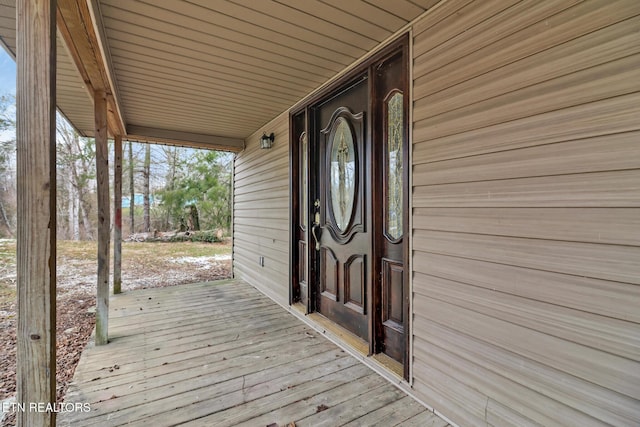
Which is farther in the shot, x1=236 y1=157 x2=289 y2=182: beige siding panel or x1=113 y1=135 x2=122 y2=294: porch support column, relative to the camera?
x1=113 y1=135 x2=122 y2=294: porch support column

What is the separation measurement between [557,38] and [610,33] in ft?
0.55

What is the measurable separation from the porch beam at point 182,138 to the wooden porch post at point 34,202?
361cm

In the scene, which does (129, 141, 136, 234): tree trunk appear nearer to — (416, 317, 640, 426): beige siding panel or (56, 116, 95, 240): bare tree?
(56, 116, 95, 240): bare tree

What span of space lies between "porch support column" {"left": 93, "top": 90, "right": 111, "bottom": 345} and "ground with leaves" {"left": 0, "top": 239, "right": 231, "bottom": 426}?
301 millimetres

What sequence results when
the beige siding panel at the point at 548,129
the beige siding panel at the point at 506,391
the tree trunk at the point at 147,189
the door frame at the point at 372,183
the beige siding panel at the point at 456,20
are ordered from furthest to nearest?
the tree trunk at the point at 147,189 < the door frame at the point at 372,183 < the beige siding panel at the point at 456,20 < the beige siding panel at the point at 506,391 < the beige siding panel at the point at 548,129

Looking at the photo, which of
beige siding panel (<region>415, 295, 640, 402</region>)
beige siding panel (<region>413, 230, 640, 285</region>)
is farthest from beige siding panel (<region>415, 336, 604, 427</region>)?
beige siding panel (<region>413, 230, 640, 285</region>)

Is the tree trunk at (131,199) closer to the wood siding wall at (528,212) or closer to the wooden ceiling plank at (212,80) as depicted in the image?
the wooden ceiling plank at (212,80)

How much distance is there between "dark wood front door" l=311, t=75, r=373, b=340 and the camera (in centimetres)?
237

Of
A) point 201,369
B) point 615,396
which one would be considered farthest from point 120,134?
point 615,396

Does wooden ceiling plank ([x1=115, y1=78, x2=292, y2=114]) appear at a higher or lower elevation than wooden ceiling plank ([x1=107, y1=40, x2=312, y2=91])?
higher

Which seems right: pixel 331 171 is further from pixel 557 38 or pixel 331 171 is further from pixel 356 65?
pixel 557 38

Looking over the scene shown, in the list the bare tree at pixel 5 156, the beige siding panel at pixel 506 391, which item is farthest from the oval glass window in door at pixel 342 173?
the bare tree at pixel 5 156

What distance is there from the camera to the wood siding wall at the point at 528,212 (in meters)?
1.04

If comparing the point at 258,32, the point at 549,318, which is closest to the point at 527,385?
the point at 549,318
